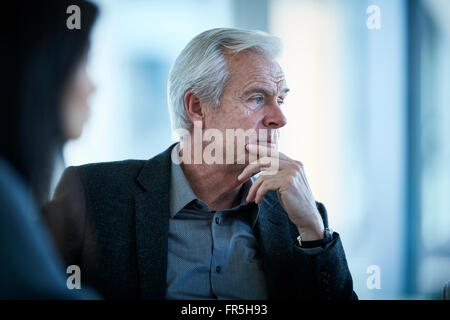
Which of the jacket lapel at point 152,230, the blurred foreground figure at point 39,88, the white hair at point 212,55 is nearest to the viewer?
the jacket lapel at point 152,230

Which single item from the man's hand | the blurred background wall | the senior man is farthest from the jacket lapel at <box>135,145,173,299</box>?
the man's hand

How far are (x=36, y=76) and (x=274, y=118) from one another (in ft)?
2.79

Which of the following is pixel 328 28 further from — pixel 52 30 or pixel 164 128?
pixel 52 30

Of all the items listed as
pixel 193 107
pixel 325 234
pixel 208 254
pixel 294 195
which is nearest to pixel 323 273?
pixel 325 234

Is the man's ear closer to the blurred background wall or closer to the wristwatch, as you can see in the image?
the blurred background wall

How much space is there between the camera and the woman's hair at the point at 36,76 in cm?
142

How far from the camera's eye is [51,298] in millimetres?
614

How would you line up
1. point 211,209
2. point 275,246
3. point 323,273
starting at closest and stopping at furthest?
point 323,273 → point 275,246 → point 211,209

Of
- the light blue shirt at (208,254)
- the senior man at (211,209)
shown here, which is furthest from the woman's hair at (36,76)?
the light blue shirt at (208,254)

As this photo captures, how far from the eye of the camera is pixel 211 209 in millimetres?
1557

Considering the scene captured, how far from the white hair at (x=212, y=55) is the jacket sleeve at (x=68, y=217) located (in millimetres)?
545

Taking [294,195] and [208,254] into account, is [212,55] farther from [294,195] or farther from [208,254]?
[208,254]

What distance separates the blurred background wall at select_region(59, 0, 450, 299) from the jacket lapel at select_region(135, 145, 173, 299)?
182mm

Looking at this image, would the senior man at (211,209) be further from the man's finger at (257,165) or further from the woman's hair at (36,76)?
the woman's hair at (36,76)
